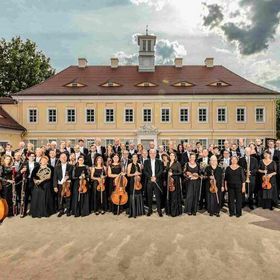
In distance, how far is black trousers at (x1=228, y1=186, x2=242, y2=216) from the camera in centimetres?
918

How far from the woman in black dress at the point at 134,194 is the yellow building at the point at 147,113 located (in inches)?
831

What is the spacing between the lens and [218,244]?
6.62m

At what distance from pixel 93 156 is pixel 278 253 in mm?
6568

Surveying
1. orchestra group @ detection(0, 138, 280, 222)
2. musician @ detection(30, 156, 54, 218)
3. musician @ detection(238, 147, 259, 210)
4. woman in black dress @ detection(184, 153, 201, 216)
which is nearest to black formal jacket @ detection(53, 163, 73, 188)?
orchestra group @ detection(0, 138, 280, 222)

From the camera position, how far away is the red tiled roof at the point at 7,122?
27.5 metres

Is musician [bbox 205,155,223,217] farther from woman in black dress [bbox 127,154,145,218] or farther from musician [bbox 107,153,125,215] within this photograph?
musician [bbox 107,153,125,215]

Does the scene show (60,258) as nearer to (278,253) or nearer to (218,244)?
(218,244)

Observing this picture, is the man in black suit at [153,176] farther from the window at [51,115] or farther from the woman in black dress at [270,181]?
the window at [51,115]

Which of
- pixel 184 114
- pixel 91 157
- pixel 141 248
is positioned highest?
pixel 184 114

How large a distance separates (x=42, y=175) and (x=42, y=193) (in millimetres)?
497

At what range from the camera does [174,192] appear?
31.1 ft

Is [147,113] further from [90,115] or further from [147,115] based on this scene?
[90,115]

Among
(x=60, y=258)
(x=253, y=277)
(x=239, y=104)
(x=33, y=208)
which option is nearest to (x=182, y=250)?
(x=253, y=277)

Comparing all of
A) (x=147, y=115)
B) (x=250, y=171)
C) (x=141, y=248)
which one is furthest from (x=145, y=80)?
(x=141, y=248)
